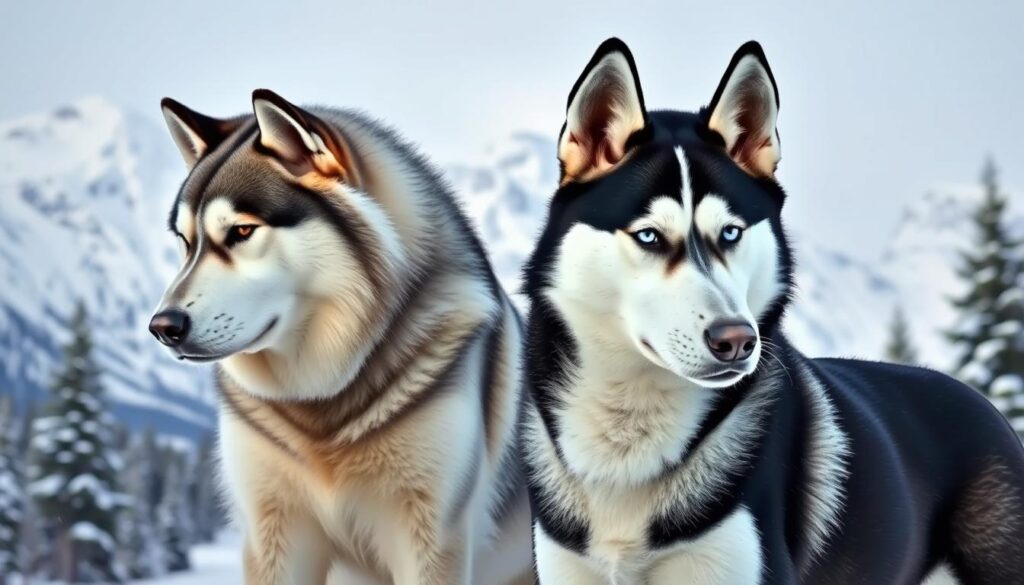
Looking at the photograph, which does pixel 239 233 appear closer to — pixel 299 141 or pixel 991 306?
pixel 299 141

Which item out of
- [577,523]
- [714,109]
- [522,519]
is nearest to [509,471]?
[522,519]

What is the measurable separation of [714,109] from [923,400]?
59.7 inches

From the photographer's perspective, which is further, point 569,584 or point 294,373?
point 294,373

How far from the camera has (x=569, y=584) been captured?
3975 millimetres

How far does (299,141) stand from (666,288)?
2035 millimetres

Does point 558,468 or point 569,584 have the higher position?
point 558,468

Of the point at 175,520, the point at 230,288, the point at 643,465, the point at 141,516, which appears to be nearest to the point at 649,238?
the point at 643,465

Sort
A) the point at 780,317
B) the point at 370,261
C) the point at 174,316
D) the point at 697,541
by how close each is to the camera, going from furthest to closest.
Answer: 1. the point at 370,261
2. the point at 174,316
3. the point at 780,317
4. the point at 697,541

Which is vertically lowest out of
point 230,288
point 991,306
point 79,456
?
point 79,456

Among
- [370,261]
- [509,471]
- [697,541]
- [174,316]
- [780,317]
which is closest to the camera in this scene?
[697,541]

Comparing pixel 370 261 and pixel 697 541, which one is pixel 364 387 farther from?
pixel 697 541

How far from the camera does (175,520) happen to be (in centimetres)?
3994

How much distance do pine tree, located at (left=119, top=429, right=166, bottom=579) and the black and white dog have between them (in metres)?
26.3

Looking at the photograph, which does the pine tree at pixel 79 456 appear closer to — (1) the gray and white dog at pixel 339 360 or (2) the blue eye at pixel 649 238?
(1) the gray and white dog at pixel 339 360
